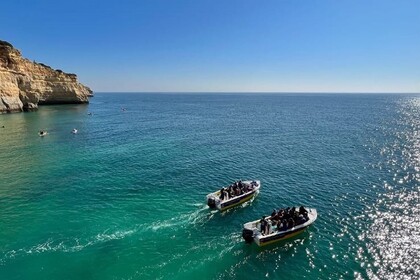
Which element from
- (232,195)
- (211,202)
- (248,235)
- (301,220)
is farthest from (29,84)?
(301,220)

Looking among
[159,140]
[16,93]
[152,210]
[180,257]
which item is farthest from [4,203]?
[16,93]

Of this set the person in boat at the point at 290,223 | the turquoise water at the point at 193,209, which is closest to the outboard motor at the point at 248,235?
the turquoise water at the point at 193,209

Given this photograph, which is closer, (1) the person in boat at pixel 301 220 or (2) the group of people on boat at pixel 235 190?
(1) the person in boat at pixel 301 220

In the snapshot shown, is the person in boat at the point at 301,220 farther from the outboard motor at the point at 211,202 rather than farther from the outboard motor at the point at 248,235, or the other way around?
the outboard motor at the point at 211,202

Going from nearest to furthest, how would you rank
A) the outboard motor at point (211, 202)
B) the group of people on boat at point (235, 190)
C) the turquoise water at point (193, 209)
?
the turquoise water at point (193, 209) → the outboard motor at point (211, 202) → the group of people on boat at point (235, 190)

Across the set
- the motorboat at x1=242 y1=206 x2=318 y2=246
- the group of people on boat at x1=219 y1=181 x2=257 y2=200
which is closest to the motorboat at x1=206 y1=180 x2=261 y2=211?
the group of people on boat at x1=219 y1=181 x2=257 y2=200

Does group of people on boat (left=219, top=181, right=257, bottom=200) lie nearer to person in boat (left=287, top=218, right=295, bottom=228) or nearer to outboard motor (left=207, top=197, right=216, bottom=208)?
outboard motor (left=207, top=197, right=216, bottom=208)
